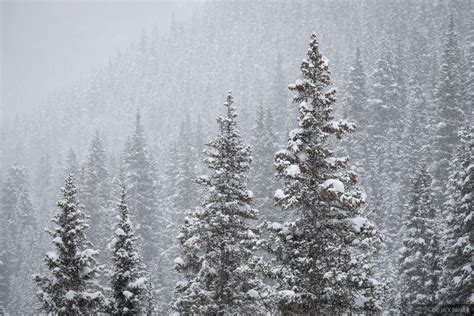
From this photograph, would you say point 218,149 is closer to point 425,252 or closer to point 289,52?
point 425,252

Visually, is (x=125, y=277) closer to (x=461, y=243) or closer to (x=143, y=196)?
(x=461, y=243)

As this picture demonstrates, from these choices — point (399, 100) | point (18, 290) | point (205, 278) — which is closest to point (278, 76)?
point (399, 100)

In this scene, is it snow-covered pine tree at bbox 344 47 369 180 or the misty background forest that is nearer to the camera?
the misty background forest

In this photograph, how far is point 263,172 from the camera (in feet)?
130

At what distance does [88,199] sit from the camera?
47000 millimetres

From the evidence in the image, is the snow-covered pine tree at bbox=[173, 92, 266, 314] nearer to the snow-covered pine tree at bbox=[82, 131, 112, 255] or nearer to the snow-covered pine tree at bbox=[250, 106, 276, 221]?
the snow-covered pine tree at bbox=[250, 106, 276, 221]

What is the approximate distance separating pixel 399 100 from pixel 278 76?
36.6 m

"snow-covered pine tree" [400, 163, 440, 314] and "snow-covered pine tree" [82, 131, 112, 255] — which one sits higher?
"snow-covered pine tree" [82, 131, 112, 255]

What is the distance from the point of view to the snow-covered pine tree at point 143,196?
45.7m

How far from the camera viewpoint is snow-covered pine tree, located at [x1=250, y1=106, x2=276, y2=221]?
36.8 meters

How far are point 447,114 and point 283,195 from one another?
34.9m

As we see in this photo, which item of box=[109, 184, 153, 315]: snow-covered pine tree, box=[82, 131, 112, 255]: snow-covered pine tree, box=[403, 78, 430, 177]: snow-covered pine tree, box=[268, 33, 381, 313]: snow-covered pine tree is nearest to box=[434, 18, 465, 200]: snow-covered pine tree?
box=[403, 78, 430, 177]: snow-covered pine tree

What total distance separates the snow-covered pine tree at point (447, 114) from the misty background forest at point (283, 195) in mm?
194

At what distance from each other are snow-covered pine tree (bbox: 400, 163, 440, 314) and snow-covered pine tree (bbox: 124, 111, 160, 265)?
27.6 m
